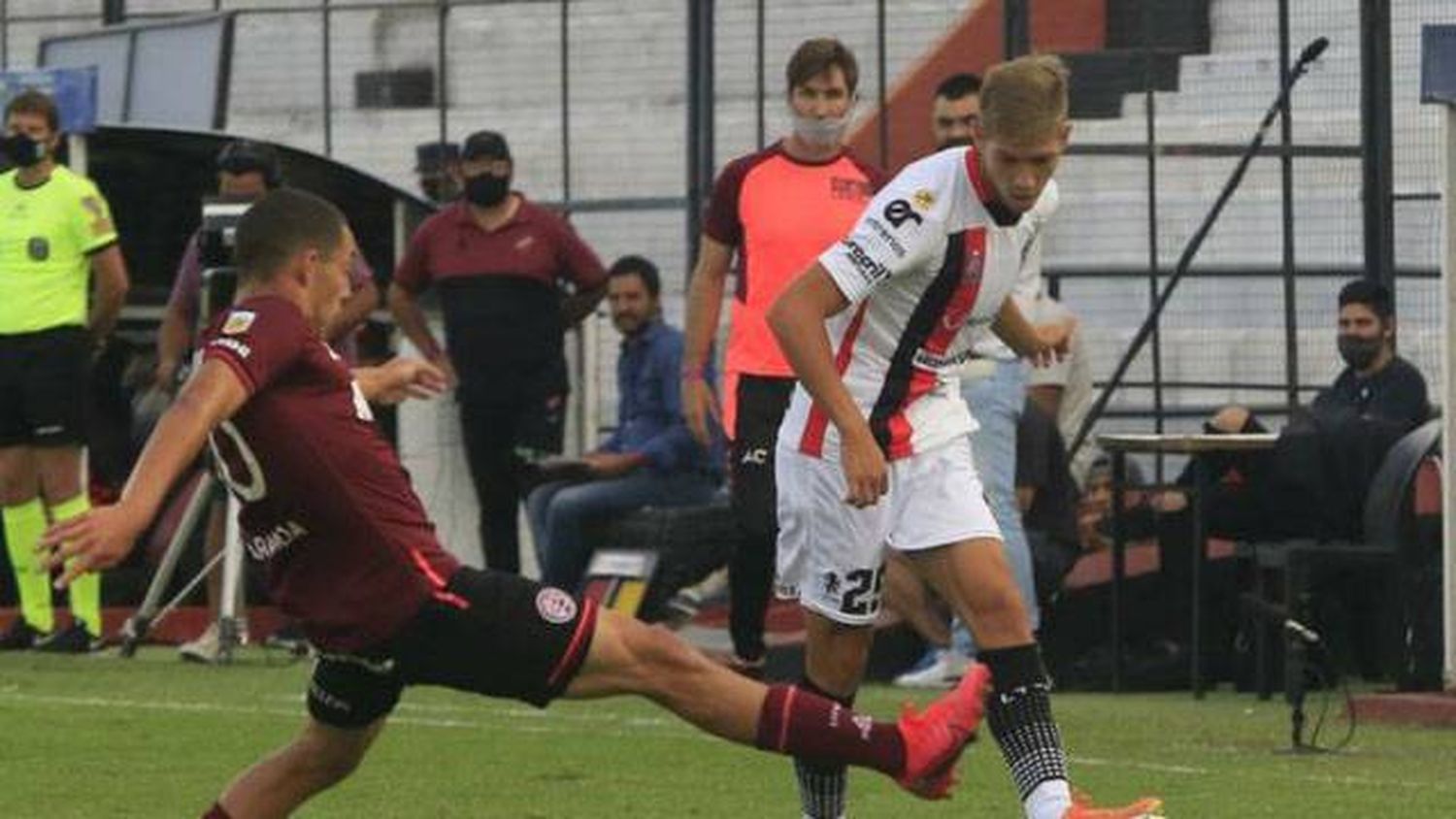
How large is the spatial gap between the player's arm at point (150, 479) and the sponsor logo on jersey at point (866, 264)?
1.53m

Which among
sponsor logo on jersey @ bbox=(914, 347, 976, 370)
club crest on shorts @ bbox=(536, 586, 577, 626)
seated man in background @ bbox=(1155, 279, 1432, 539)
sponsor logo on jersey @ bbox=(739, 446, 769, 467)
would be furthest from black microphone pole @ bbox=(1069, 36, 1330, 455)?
club crest on shorts @ bbox=(536, 586, 577, 626)

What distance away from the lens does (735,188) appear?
12.7 metres

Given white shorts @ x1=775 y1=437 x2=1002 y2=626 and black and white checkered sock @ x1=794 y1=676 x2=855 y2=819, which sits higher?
white shorts @ x1=775 y1=437 x2=1002 y2=626

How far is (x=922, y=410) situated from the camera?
29.5 ft

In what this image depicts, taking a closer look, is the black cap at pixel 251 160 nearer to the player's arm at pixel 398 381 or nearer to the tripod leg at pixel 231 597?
the tripod leg at pixel 231 597

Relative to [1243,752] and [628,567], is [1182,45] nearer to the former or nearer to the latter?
[628,567]

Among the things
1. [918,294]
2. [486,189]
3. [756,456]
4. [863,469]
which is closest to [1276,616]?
[756,456]

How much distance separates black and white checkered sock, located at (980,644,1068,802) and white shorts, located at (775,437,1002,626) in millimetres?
306

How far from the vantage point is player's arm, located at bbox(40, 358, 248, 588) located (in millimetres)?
7504

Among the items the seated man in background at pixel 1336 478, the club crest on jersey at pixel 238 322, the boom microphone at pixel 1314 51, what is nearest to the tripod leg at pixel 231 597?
the seated man in background at pixel 1336 478

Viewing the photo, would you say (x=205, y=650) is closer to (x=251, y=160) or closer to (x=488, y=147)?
(x=251, y=160)

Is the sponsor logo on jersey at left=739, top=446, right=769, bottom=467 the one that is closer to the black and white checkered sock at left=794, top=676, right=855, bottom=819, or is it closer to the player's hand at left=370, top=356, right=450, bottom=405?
the black and white checkered sock at left=794, top=676, right=855, bottom=819

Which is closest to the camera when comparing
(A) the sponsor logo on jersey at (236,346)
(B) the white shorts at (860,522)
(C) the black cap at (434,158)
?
(A) the sponsor logo on jersey at (236,346)

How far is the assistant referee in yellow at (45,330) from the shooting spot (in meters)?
16.3
